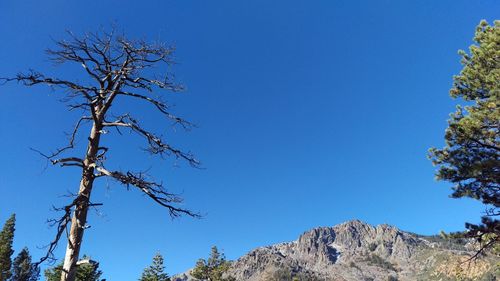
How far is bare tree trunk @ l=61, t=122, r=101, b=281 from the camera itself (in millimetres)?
5566

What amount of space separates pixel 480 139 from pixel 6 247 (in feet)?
155

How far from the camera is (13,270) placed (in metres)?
56.2

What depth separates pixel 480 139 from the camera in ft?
66.8

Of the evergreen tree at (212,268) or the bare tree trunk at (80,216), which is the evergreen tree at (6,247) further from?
the bare tree trunk at (80,216)

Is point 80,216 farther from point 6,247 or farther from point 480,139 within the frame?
point 6,247

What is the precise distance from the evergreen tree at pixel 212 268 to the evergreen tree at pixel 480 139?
1560 inches

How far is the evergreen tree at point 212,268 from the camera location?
55.2 metres

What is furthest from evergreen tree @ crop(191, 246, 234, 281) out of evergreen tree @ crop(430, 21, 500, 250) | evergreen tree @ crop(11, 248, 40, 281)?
evergreen tree @ crop(430, 21, 500, 250)

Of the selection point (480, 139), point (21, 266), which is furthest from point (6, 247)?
point (480, 139)

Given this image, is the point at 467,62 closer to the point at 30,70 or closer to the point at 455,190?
the point at 455,190

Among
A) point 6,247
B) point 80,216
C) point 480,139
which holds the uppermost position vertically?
point 6,247

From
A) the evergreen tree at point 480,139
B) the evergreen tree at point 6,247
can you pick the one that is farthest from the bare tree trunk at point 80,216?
the evergreen tree at point 6,247

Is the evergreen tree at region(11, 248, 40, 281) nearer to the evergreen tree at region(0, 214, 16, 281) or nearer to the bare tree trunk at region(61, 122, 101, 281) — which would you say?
the evergreen tree at region(0, 214, 16, 281)

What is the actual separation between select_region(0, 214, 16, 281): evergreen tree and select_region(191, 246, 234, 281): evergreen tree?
22350mm
